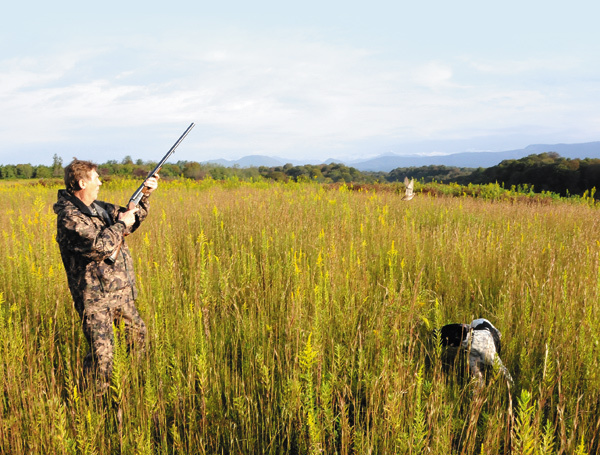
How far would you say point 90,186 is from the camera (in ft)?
8.37


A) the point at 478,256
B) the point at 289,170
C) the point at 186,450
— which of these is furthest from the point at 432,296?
the point at 289,170

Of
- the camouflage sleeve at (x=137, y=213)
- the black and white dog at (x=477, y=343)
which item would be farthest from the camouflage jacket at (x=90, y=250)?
the black and white dog at (x=477, y=343)

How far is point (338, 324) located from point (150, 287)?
1.58 meters

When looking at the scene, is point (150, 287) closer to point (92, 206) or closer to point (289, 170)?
point (92, 206)

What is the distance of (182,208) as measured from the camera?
7219 millimetres

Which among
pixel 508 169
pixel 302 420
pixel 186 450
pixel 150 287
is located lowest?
pixel 186 450

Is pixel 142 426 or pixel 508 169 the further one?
pixel 508 169

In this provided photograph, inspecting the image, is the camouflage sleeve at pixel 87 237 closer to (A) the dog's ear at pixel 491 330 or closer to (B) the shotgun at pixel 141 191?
(B) the shotgun at pixel 141 191

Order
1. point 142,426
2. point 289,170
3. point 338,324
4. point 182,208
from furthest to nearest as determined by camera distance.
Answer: point 289,170 < point 182,208 < point 338,324 < point 142,426

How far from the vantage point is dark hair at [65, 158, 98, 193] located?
98.0 inches

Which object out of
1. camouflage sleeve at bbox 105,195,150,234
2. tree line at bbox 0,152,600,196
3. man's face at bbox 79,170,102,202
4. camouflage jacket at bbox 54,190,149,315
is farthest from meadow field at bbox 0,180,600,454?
tree line at bbox 0,152,600,196

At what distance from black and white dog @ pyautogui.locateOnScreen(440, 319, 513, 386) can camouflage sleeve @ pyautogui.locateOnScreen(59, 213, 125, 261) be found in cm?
225

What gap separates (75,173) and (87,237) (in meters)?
0.49

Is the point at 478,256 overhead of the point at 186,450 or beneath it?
overhead
